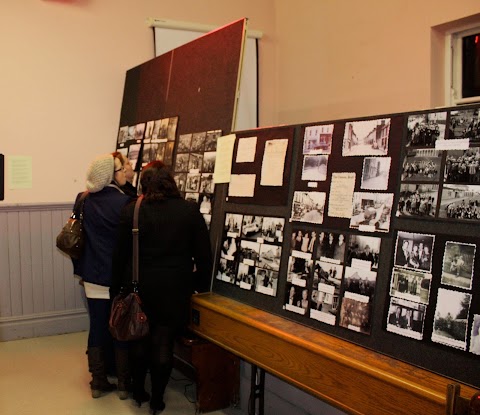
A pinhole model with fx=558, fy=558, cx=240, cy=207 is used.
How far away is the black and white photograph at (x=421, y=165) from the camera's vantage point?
79.6 inches

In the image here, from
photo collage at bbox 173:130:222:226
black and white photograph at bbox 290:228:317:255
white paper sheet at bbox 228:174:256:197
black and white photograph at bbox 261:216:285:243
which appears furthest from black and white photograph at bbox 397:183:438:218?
photo collage at bbox 173:130:222:226

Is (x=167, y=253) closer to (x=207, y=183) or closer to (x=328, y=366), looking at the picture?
(x=207, y=183)

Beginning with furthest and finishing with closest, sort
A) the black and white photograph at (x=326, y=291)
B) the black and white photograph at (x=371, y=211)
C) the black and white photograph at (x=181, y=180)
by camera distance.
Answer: the black and white photograph at (x=181, y=180)
the black and white photograph at (x=326, y=291)
the black and white photograph at (x=371, y=211)

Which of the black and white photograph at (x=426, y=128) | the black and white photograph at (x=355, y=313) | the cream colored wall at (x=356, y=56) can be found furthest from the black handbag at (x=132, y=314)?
the cream colored wall at (x=356, y=56)

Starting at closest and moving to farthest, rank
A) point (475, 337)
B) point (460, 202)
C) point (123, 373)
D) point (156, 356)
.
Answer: point (475, 337) < point (460, 202) < point (156, 356) < point (123, 373)

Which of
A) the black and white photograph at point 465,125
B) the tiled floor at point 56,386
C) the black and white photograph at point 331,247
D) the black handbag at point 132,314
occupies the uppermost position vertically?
the black and white photograph at point 465,125

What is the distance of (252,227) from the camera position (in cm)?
290

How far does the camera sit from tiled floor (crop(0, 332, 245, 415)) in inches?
133

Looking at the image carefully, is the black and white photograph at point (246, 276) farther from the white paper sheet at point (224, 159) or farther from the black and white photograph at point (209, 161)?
the black and white photograph at point (209, 161)

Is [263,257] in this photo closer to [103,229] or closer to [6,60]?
[103,229]

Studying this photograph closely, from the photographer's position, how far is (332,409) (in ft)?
8.73

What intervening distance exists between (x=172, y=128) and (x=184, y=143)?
0.32 m

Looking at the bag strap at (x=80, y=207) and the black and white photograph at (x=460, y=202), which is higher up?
the black and white photograph at (x=460, y=202)

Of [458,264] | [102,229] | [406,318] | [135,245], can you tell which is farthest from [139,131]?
[458,264]
